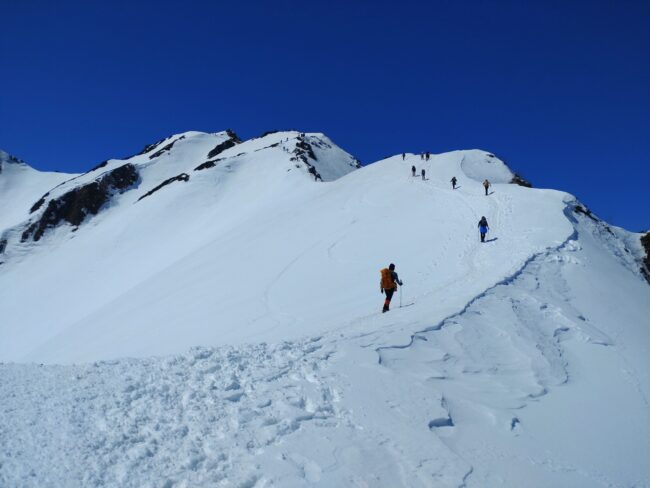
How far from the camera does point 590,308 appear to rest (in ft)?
45.9

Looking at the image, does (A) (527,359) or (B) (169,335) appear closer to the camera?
(A) (527,359)

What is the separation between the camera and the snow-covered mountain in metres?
5.69

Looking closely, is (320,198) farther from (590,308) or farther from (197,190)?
(590,308)

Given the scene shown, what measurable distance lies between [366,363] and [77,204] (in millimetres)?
73164

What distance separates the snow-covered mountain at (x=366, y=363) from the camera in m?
5.69

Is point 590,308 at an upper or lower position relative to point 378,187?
lower

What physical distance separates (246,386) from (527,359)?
605 centimetres

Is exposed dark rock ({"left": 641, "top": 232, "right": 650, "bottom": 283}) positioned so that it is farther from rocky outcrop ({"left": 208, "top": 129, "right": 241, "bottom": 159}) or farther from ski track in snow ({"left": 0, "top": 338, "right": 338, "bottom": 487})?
rocky outcrop ({"left": 208, "top": 129, "right": 241, "bottom": 159})

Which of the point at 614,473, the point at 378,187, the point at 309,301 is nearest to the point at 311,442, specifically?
the point at 614,473

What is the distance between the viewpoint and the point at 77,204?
69688 millimetres

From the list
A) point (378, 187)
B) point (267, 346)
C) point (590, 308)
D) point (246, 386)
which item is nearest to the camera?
point (246, 386)

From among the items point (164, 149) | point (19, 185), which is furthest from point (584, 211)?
point (19, 185)

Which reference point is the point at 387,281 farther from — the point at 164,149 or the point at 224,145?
the point at 164,149

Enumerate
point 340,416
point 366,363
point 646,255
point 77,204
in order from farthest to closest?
point 77,204, point 646,255, point 366,363, point 340,416
